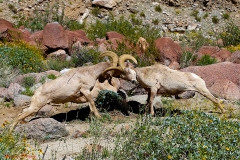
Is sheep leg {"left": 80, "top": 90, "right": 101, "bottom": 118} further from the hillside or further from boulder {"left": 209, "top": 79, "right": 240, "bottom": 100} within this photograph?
the hillside

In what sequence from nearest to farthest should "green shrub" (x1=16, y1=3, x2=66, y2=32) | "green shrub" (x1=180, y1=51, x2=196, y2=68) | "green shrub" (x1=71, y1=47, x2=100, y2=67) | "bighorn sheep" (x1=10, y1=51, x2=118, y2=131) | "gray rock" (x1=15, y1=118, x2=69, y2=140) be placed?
"gray rock" (x1=15, y1=118, x2=69, y2=140) < "bighorn sheep" (x1=10, y1=51, x2=118, y2=131) < "green shrub" (x1=180, y1=51, x2=196, y2=68) < "green shrub" (x1=71, y1=47, x2=100, y2=67) < "green shrub" (x1=16, y1=3, x2=66, y2=32)

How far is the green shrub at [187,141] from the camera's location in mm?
5715

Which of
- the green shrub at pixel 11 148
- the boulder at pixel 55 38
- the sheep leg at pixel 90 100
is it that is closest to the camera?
the green shrub at pixel 11 148

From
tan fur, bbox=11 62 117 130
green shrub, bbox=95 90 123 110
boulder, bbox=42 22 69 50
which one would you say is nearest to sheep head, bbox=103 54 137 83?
tan fur, bbox=11 62 117 130

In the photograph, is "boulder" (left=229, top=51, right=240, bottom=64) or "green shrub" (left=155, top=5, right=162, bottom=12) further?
"green shrub" (left=155, top=5, right=162, bottom=12)

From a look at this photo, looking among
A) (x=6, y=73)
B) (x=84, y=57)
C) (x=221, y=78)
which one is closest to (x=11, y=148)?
(x=221, y=78)

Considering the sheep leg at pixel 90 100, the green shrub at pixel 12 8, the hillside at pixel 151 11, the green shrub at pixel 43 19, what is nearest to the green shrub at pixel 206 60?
the sheep leg at pixel 90 100

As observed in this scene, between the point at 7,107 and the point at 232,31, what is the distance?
54.0ft

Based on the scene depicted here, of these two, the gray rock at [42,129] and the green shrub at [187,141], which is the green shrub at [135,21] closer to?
the gray rock at [42,129]

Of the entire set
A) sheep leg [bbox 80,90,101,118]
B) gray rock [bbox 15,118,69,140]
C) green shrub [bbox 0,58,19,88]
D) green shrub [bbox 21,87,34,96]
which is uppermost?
gray rock [bbox 15,118,69,140]

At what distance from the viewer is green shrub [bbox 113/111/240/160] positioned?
18.7 feet

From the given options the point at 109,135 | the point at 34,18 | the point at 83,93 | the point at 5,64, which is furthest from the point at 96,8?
the point at 109,135

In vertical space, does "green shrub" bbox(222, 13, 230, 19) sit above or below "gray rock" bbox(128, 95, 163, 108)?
below

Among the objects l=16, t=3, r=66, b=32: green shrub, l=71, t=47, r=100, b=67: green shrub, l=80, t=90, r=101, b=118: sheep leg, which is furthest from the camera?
l=16, t=3, r=66, b=32: green shrub
